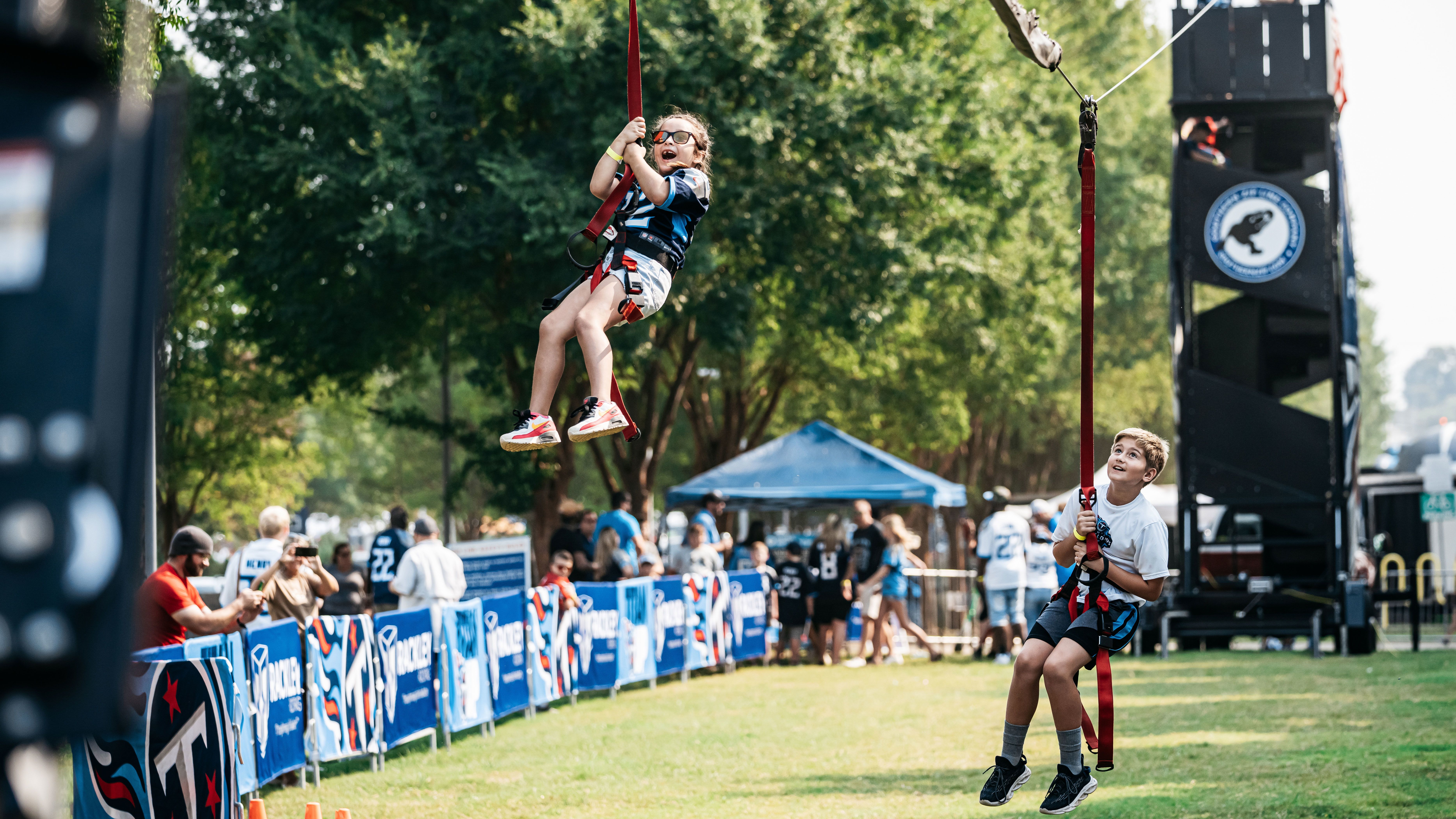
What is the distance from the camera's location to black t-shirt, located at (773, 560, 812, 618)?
73.0 ft

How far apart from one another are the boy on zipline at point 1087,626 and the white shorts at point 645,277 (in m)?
2.20

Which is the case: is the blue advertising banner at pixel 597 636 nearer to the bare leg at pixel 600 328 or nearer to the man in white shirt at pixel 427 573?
the man in white shirt at pixel 427 573

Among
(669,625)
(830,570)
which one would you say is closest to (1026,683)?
(669,625)

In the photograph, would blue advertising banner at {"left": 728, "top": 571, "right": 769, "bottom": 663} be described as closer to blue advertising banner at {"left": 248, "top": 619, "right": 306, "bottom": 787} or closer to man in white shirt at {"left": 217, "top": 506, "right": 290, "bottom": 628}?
man in white shirt at {"left": 217, "top": 506, "right": 290, "bottom": 628}

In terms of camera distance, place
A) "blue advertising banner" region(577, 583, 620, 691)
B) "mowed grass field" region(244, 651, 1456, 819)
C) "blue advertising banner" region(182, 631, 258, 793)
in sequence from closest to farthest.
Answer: "blue advertising banner" region(182, 631, 258, 793) < "mowed grass field" region(244, 651, 1456, 819) < "blue advertising banner" region(577, 583, 620, 691)

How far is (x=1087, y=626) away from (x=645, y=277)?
2.75 meters

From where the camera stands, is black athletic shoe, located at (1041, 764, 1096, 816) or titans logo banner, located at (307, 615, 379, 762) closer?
black athletic shoe, located at (1041, 764, 1096, 816)

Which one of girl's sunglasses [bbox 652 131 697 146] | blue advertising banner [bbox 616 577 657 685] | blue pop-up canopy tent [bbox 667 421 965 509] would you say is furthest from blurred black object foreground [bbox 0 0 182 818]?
blue pop-up canopy tent [bbox 667 421 965 509]

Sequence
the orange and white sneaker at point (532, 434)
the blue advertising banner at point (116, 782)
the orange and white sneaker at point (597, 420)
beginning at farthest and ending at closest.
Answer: the blue advertising banner at point (116, 782), the orange and white sneaker at point (532, 434), the orange and white sneaker at point (597, 420)

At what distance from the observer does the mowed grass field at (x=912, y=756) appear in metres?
10.6

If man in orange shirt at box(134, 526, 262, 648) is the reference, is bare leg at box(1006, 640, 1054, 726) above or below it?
below

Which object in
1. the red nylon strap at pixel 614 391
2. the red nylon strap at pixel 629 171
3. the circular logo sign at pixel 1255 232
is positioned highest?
the circular logo sign at pixel 1255 232

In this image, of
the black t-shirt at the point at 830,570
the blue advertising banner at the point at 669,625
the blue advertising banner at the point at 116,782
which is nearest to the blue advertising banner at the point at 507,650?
the blue advertising banner at the point at 669,625

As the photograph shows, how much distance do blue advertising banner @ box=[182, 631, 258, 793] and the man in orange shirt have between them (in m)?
0.09
